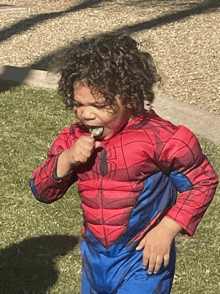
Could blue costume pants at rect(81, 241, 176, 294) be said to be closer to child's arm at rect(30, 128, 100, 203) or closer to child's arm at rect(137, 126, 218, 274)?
child's arm at rect(137, 126, 218, 274)

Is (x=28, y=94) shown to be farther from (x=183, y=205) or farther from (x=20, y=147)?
(x=183, y=205)

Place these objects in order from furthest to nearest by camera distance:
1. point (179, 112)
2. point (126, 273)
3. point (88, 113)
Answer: point (179, 112) → point (126, 273) → point (88, 113)

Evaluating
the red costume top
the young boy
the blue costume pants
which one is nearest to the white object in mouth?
the young boy

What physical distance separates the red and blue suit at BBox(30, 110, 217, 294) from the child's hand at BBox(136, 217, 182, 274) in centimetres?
4

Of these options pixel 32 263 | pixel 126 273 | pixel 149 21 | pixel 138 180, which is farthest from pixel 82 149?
pixel 149 21

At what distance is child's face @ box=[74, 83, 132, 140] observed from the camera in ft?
8.89

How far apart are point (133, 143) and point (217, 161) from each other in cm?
352

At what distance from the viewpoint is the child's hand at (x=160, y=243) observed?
281cm

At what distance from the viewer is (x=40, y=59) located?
9.71 m

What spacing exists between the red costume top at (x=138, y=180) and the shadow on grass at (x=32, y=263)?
169cm

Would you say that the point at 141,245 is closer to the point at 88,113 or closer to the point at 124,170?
the point at 124,170

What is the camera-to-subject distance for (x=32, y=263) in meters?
4.82

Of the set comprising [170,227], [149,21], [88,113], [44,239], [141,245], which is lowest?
[149,21]

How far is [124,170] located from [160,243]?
352mm
